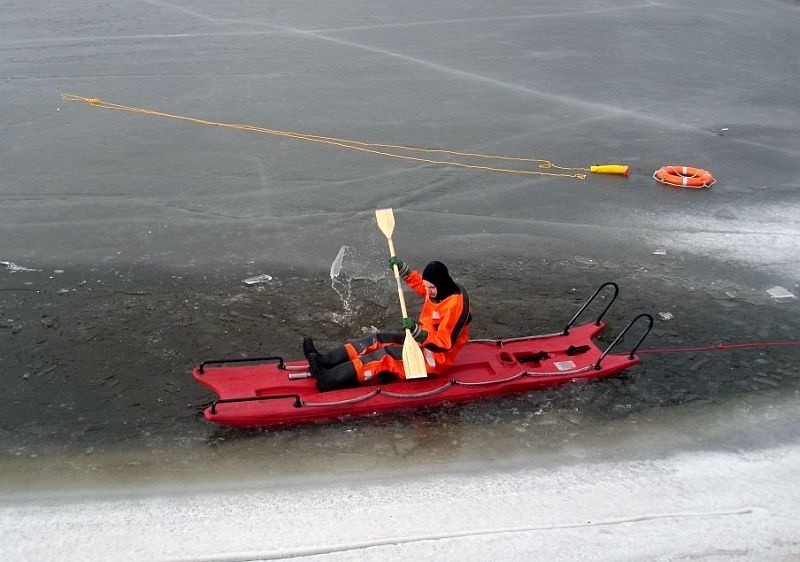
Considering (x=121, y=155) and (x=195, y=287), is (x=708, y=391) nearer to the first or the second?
(x=195, y=287)

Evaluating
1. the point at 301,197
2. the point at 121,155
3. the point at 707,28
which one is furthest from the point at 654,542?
the point at 707,28

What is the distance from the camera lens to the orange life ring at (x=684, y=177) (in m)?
9.80

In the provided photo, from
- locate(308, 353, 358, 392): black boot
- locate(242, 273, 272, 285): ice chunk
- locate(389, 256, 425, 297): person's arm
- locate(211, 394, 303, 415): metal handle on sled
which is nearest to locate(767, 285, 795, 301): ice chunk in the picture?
locate(389, 256, 425, 297): person's arm

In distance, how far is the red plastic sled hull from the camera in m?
5.42

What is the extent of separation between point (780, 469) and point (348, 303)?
4157mm

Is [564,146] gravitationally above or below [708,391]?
above

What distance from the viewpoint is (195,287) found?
7387mm

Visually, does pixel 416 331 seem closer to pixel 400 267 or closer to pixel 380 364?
pixel 380 364

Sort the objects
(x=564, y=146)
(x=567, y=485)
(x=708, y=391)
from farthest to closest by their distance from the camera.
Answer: (x=564, y=146) < (x=708, y=391) < (x=567, y=485)

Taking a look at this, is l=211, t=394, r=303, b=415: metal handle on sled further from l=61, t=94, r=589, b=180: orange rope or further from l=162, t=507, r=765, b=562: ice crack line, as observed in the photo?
l=61, t=94, r=589, b=180: orange rope

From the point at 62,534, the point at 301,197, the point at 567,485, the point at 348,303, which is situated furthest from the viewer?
the point at 301,197

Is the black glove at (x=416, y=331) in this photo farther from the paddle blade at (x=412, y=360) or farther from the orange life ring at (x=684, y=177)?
the orange life ring at (x=684, y=177)

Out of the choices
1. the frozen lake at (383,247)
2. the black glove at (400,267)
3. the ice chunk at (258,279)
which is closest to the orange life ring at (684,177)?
the frozen lake at (383,247)

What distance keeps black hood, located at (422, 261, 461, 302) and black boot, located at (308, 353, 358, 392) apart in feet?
3.04
